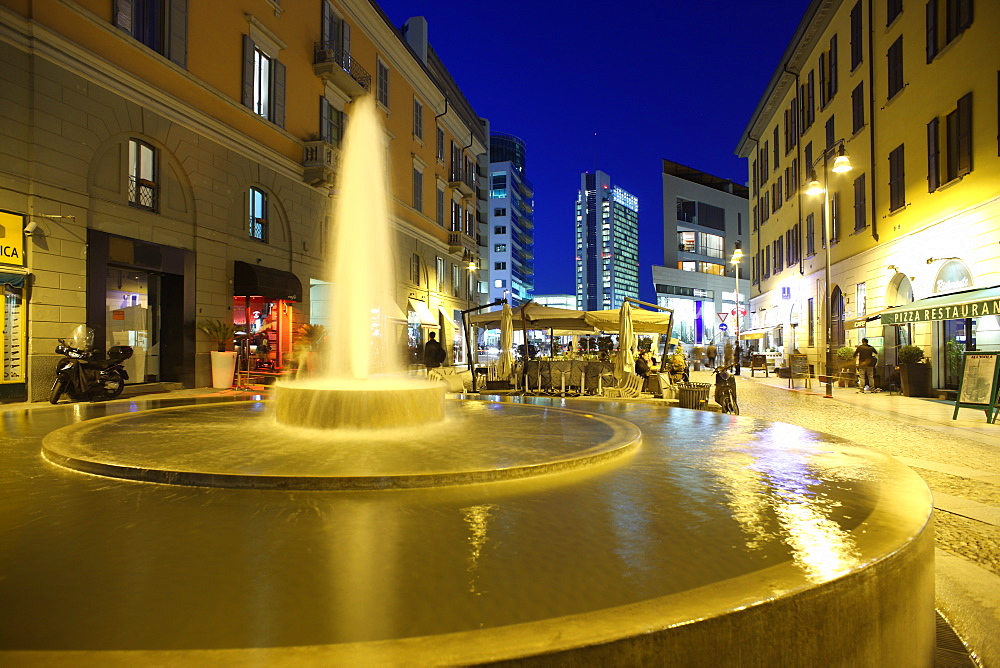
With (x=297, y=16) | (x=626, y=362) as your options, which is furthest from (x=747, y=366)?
(x=297, y=16)

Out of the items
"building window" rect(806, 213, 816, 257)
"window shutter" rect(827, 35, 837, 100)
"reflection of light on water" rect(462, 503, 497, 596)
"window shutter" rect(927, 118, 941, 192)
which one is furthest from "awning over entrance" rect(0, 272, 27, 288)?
"building window" rect(806, 213, 816, 257)

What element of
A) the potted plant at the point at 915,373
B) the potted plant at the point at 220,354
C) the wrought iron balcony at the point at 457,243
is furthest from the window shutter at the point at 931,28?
the wrought iron balcony at the point at 457,243

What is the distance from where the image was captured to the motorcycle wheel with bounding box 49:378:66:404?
11188mm

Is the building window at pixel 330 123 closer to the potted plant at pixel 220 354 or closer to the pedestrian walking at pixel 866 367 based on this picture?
the potted plant at pixel 220 354

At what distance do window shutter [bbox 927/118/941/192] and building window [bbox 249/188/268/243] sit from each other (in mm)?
21749

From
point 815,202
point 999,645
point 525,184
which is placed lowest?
point 999,645

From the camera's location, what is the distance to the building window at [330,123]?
22.6 metres

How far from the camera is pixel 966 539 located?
4629 millimetres

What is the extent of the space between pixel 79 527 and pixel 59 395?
10174 mm

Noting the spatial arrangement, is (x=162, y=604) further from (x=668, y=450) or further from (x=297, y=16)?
(x=297, y=16)

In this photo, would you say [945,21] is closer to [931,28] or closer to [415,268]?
[931,28]

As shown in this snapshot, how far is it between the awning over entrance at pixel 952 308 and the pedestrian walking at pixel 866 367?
15.8ft

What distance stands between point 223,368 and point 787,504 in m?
15.8

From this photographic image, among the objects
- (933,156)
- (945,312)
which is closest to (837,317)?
(933,156)
